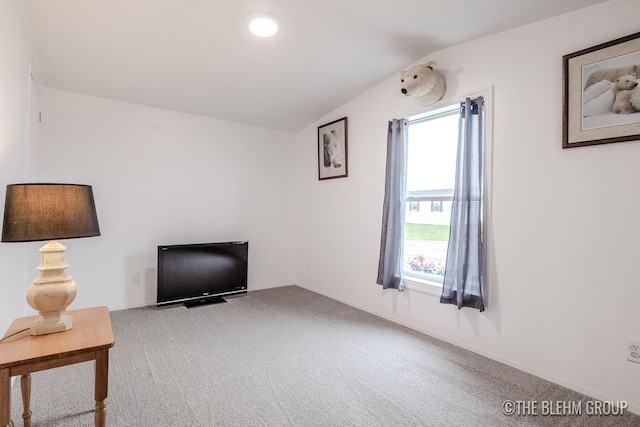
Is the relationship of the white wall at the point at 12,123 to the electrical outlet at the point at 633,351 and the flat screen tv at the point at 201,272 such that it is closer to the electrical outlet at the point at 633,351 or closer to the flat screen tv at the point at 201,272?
the flat screen tv at the point at 201,272

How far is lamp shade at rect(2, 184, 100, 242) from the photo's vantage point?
1296 millimetres

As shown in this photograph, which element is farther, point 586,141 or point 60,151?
point 60,151

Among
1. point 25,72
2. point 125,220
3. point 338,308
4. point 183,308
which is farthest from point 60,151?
point 338,308

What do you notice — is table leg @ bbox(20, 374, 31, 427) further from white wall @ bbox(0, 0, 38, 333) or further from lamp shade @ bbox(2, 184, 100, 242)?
lamp shade @ bbox(2, 184, 100, 242)

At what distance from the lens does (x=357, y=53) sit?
280 centimetres

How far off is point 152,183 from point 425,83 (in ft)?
9.92

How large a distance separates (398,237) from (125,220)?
2887 mm

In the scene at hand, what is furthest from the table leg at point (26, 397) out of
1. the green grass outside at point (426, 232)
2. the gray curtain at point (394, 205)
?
the green grass outside at point (426, 232)

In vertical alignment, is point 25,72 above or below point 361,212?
above

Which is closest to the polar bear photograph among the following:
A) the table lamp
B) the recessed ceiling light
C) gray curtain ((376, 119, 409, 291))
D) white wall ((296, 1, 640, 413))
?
white wall ((296, 1, 640, 413))

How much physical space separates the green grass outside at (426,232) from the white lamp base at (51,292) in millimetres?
2631

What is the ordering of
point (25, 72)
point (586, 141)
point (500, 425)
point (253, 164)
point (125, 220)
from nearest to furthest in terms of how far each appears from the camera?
point (500, 425), point (586, 141), point (25, 72), point (125, 220), point (253, 164)

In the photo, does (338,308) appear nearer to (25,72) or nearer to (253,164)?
(253,164)

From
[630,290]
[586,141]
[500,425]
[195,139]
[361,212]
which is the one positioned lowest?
[500,425]
